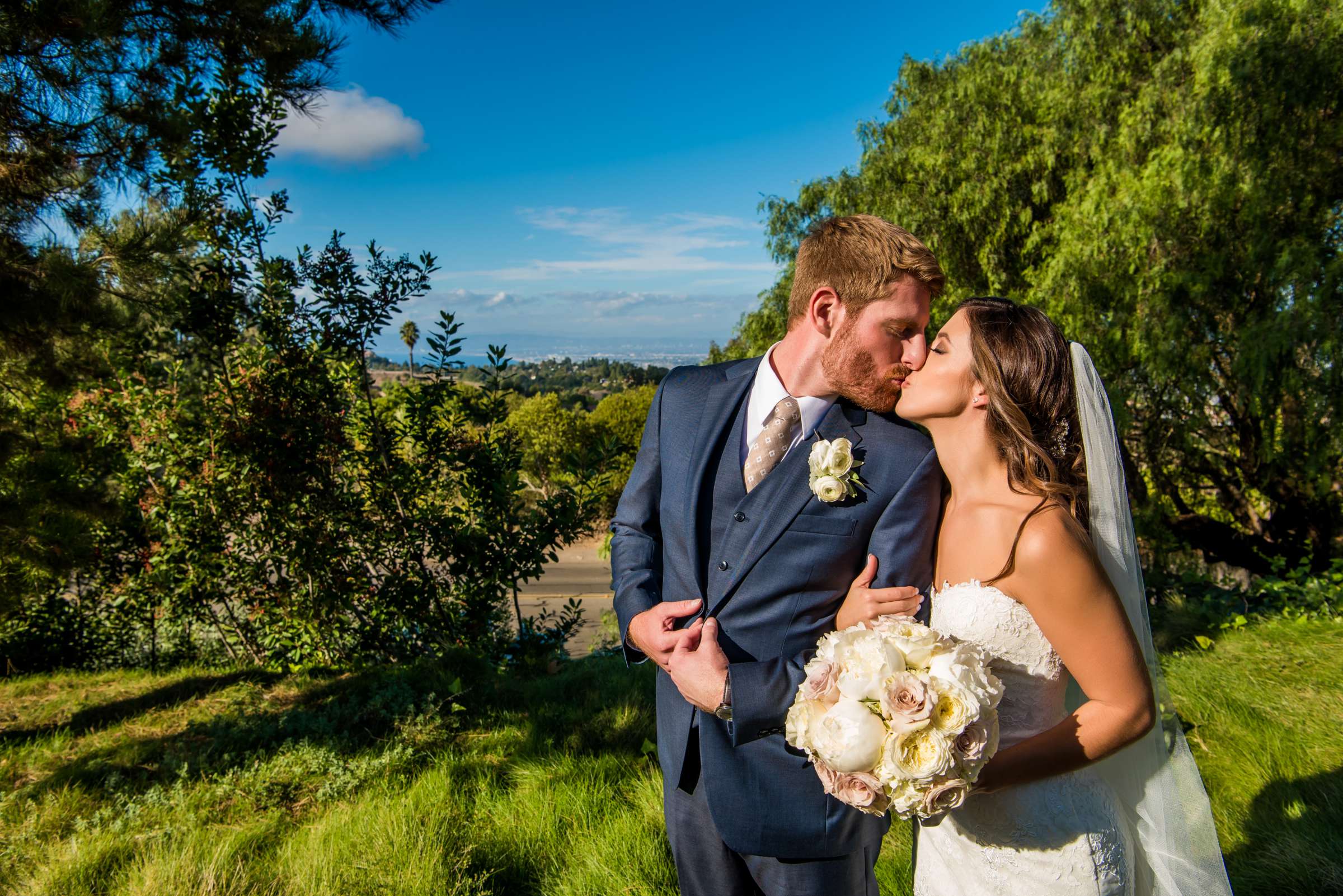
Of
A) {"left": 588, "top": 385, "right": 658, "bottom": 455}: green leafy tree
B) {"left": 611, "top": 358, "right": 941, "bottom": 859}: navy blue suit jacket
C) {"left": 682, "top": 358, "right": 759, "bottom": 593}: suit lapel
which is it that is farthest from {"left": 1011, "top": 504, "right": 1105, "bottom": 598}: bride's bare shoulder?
{"left": 588, "top": 385, "right": 658, "bottom": 455}: green leafy tree

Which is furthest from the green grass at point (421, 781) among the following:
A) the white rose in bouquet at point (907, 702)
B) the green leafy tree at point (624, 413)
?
the green leafy tree at point (624, 413)

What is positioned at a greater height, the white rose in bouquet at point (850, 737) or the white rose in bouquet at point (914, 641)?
the white rose in bouquet at point (914, 641)

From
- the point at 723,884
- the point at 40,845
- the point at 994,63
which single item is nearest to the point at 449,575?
the point at 40,845

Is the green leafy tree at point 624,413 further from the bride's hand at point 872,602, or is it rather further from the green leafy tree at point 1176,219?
the bride's hand at point 872,602

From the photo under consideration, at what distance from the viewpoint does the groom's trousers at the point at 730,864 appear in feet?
6.11

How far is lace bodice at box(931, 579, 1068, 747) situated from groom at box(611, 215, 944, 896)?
138 millimetres

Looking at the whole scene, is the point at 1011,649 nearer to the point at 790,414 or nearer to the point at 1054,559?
the point at 1054,559

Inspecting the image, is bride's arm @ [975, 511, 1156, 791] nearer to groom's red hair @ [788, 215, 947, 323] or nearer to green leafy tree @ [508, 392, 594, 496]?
groom's red hair @ [788, 215, 947, 323]

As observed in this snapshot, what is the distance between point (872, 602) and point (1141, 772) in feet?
3.43

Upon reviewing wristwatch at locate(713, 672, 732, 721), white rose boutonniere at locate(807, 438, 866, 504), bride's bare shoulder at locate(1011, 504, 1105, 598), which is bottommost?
wristwatch at locate(713, 672, 732, 721)

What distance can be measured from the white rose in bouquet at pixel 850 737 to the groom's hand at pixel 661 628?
50 cm

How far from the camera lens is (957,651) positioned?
146cm

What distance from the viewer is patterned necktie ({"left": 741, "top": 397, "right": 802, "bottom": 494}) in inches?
82.1

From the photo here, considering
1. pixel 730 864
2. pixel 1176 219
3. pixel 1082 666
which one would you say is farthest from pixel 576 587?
pixel 1082 666
